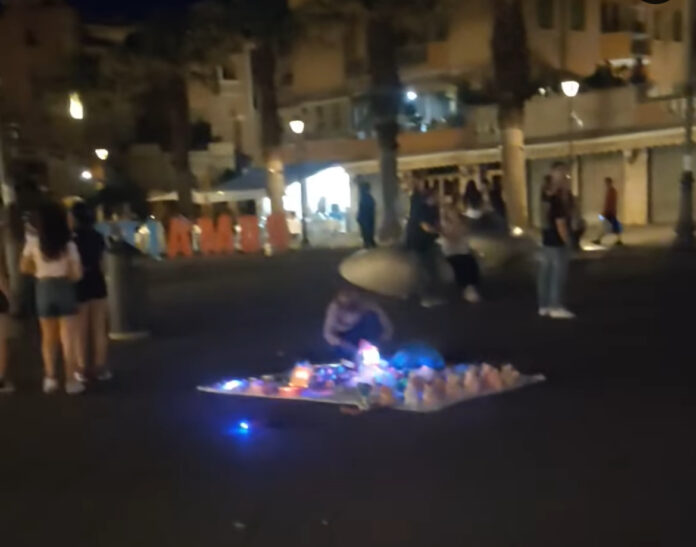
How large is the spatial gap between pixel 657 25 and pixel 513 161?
1951 cm

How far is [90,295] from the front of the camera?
33.7ft

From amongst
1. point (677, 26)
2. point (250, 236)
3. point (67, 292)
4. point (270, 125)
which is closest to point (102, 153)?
point (270, 125)

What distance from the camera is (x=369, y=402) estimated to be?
864 cm

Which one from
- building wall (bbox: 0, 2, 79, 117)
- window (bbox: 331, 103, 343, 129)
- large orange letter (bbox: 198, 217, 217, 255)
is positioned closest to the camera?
large orange letter (bbox: 198, 217, 217, 255)

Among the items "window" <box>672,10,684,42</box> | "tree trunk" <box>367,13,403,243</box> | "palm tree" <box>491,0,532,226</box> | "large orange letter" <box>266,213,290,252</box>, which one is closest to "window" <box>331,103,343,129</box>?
"window" <box>672,10,684,42</box>

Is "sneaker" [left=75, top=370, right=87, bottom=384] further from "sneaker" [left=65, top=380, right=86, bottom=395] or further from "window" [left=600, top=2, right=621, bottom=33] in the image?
"window" [left=600, top=2, right=621, bottom=33]

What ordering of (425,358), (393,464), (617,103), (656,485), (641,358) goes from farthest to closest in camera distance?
(617,103), (641,358), (425,358), (393,464), (656,485)

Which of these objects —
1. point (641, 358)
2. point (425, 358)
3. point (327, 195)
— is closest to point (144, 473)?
point (425, 358)

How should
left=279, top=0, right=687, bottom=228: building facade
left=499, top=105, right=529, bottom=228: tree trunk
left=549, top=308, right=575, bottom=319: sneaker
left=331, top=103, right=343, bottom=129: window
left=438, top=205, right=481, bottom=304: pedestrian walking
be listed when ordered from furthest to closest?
left=331, top=103, right=343, bottom=129: window < left=279, top=0, right=687, bottom=228: building facade < left=499, top=105, right=529, bottom=228: tree trunk < left=438, top=205, right=481, bottom=304: pedestrian walking < left=549, top=308, right=575, bottom=319: sneaker

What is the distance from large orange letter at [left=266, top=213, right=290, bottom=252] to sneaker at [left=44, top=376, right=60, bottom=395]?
20.9m

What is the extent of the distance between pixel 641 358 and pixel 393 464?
13.7 ft

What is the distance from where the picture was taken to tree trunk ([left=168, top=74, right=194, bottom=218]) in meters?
39.3

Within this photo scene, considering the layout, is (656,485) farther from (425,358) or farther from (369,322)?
(369,322)

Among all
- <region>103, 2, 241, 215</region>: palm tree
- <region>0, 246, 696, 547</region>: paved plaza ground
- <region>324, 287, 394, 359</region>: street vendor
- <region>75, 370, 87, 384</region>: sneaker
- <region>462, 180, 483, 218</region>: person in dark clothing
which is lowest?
<region>0, 246, 696, 547</region>: paved plaza ground
